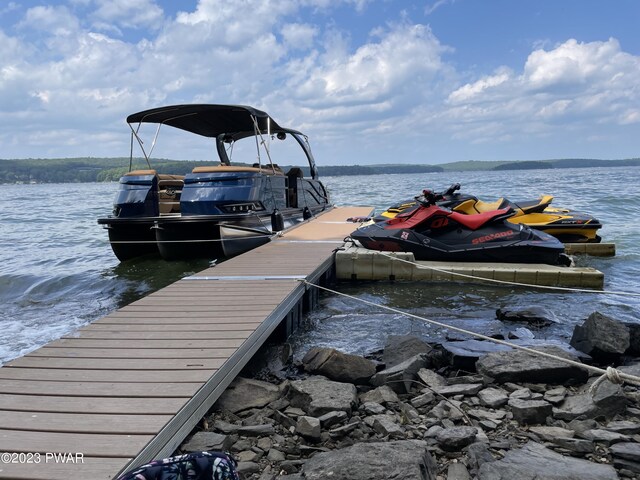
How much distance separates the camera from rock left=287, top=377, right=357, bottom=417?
124 inches

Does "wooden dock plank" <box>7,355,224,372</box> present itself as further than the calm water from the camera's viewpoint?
No

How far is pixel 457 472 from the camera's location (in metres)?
2.42

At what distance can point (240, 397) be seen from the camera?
3354 millimetres

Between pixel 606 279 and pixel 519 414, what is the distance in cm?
650

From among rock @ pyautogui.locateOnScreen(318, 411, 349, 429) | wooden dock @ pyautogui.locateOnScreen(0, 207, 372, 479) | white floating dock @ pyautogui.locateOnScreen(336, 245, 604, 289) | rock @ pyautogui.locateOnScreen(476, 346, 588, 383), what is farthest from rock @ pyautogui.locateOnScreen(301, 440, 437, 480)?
white floating dock @ pyautogui.locateOnScreen(336, 245, 604, 289)

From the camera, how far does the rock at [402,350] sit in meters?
4.31

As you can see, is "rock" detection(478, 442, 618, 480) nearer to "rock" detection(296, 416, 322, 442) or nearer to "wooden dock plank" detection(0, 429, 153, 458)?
"rock" detection(296, 416, 322, 442)

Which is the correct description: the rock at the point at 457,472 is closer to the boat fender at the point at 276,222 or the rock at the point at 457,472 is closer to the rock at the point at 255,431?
the rock at the point at 255,431

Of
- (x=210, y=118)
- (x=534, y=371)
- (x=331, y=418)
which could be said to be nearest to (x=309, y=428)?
(x=331, y=418)

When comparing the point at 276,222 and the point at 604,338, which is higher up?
the point at 276,222

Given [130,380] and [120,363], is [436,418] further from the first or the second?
[120,363]

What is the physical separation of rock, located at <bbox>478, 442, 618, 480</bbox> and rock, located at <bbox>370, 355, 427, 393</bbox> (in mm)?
1233

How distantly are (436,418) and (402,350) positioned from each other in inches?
52.3

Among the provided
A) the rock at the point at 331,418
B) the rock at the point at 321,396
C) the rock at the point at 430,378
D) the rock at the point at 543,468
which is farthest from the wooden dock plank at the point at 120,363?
the rock at the point at 543,468
